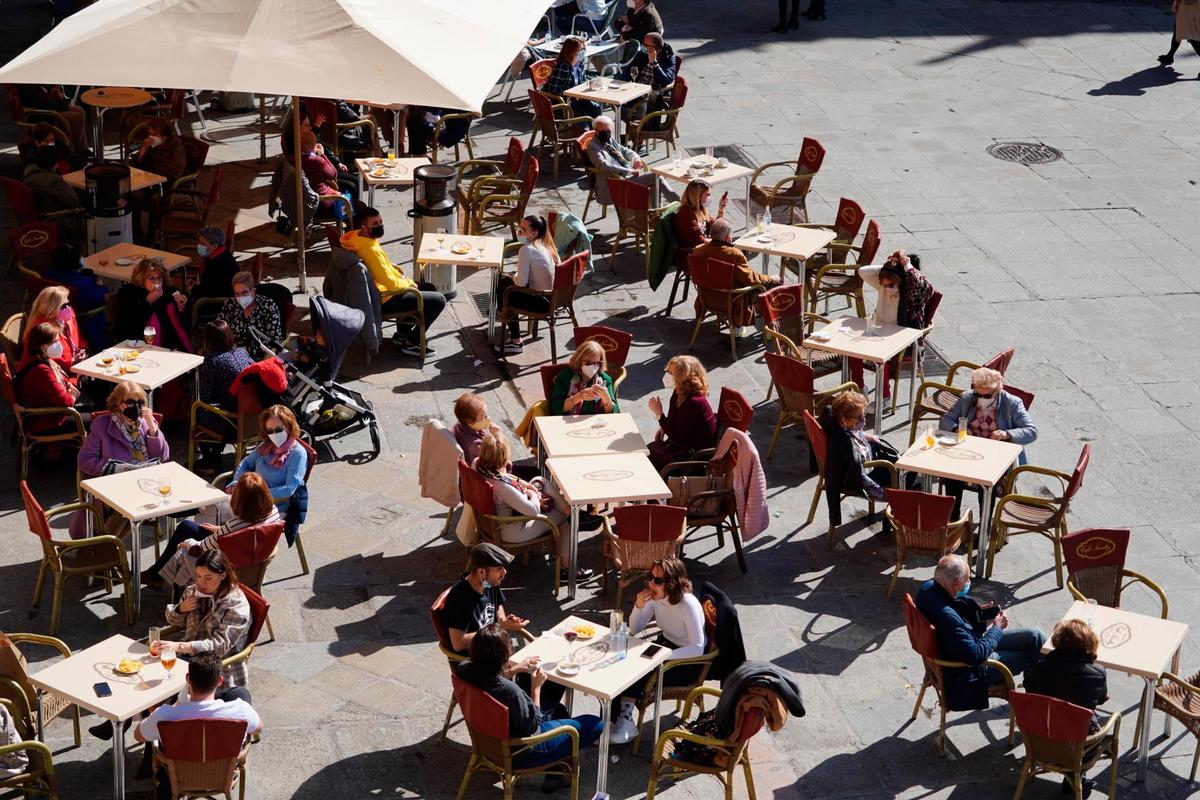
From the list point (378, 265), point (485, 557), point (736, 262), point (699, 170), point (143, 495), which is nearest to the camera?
point (485, 557)

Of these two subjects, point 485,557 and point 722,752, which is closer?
point 722,752

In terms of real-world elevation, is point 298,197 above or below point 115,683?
above

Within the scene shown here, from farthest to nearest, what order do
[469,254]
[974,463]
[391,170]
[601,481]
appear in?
[391,170] < [469,254] < [974,463] < [601,481]

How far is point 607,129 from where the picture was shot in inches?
627

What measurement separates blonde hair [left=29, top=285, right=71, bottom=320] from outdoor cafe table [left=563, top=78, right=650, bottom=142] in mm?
7852

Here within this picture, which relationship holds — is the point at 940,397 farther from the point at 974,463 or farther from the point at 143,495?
the point at 143,495

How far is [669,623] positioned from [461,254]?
579 centimetres

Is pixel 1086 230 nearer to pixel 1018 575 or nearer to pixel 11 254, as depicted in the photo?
pixel 1018 575

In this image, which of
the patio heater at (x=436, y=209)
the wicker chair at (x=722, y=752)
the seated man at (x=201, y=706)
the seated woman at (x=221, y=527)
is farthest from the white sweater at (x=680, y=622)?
the patio heater at (x=436, y=209)

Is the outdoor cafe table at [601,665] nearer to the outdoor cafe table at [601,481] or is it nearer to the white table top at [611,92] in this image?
the outdoor cafe table at [601,481]

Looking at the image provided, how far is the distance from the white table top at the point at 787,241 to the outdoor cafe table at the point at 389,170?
11.1 feet

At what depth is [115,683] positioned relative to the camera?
7855 mm

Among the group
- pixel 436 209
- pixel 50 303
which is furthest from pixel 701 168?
pixel 50 303

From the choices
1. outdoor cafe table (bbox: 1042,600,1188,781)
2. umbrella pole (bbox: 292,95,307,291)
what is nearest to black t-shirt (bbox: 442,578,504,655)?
outdoor cafe table (bbox: 1042,600,1188,781)
